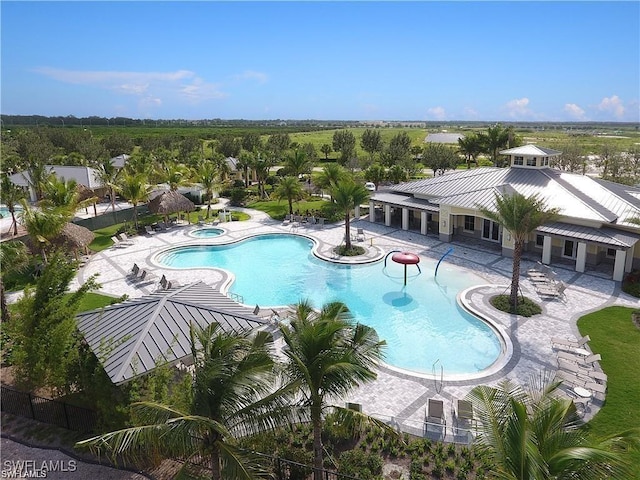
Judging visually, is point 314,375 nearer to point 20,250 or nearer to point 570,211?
point 20,250

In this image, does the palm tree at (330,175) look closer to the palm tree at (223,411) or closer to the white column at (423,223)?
the white column at (423,223)

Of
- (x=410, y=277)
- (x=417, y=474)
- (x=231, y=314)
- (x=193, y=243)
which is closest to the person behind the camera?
(x=417, y=474)

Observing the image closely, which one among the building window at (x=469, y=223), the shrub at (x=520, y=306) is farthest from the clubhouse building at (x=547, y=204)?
the shrub at (x=520, y=306)

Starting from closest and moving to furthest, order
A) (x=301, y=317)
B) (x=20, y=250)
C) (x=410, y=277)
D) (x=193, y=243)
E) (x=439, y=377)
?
(x=301, y=317) → (x=439, y=377) → (x=20, y=250) → (x=410, y=277) → (x=193, y=243)

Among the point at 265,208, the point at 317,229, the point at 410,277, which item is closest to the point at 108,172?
the point at 265,208

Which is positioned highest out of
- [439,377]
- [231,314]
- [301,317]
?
[301,317]

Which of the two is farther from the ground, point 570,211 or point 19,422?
point 570,211

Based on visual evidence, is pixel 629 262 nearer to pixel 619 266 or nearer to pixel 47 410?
pixel 619 266
